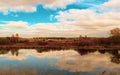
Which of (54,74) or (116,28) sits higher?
(116,28)

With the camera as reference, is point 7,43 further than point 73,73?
Yes

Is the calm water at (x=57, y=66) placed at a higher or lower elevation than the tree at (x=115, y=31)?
lower

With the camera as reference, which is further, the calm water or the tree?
the tree

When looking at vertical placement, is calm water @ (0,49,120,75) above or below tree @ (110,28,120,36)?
below

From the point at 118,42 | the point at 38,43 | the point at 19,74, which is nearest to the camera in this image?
the point at 19,74

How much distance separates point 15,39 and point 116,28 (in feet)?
83.1

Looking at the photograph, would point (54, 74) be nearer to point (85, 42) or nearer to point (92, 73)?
point (92, 73)

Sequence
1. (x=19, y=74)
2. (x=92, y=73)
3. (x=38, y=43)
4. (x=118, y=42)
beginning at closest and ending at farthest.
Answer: (x=19, y=74), (x=92, y=73), (x=118, y=42), (x=38, y=43)

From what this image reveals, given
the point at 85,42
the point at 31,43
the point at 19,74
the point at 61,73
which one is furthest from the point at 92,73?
the point at 31,43

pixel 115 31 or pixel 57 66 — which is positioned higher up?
pixel 115 31

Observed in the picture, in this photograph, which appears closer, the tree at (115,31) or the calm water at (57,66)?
the calm water at (57,66)

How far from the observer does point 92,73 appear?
21484 millimetres

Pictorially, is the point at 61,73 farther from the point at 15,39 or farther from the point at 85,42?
the point at 15,39

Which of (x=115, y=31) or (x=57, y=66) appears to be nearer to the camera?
(x=57, y=66)
